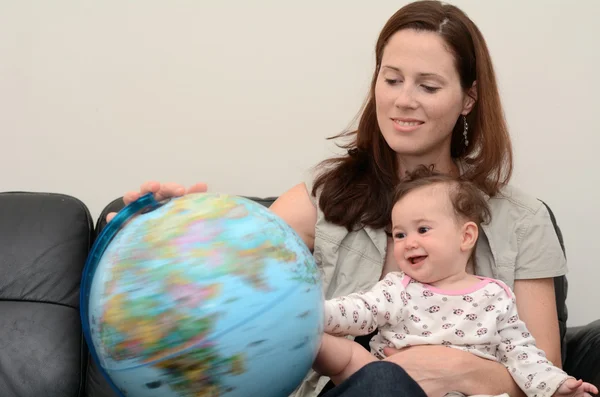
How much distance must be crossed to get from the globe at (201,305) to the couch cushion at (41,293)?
0.91 meters

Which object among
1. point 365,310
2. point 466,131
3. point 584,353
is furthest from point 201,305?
point 584,353

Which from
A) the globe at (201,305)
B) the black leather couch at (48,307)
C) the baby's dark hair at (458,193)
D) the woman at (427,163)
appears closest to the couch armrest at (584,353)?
the black leather couch at (48,307)

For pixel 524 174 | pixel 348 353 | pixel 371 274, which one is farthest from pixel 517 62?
pixel 348 353

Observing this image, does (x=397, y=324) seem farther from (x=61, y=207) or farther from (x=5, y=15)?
(x=5, y=15)

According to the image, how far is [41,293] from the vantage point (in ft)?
6.89

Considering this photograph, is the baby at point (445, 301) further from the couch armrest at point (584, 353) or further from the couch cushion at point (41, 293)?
the couch cushion at point (41, 293)

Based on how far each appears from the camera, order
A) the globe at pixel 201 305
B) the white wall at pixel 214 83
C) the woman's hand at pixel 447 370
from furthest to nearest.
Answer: the white wall at pixel 214 83
the woman's hand at pixel 447 370
the globe at pixel 201 305

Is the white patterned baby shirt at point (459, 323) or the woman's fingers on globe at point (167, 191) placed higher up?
the woman's fingers on globe at point (167, 191)

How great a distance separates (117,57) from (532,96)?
128 centimetres

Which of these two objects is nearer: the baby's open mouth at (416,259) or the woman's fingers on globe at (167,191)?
the woman's fingers on globe at (167,191)

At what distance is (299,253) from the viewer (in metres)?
1.20

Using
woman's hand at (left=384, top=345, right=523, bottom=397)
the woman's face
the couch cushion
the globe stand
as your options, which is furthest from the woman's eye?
the couch cushion

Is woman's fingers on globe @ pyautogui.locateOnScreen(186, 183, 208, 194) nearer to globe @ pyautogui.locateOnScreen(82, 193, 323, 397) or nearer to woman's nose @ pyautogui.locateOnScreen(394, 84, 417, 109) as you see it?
globe @ pyautogui.locateOnScreen(82, 193, 323, 397)

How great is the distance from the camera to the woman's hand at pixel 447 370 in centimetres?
154
